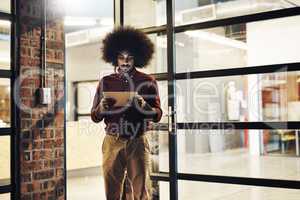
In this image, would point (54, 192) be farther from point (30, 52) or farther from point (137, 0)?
point (137, 0)

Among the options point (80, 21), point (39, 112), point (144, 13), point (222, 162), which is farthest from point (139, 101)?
point (80, 21)

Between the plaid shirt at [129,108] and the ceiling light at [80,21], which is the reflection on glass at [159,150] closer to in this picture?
the plaid shirt at [129,108]

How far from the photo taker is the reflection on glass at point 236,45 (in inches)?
137

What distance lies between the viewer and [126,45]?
10.4ft

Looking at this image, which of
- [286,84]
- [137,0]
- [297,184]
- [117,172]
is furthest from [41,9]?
[297,184]

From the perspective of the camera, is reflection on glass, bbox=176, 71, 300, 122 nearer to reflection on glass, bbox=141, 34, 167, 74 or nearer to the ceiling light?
reflection on glass, bbox=141, 34, 167, 74

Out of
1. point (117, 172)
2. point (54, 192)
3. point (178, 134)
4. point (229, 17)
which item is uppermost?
point (229, 17)

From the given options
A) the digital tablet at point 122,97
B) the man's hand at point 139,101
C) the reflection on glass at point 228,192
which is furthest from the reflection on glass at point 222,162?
the digital tablet at point 122,97

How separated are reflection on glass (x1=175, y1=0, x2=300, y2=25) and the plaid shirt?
1.11 meters

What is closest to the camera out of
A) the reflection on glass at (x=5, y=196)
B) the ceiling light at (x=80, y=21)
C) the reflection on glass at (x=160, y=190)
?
the reflection on glass at (x=5, y=196)

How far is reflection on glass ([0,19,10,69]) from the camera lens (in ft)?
11.1

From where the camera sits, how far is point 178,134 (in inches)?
155

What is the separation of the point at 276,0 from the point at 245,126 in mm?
1238

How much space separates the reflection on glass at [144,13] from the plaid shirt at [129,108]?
1167 mm
